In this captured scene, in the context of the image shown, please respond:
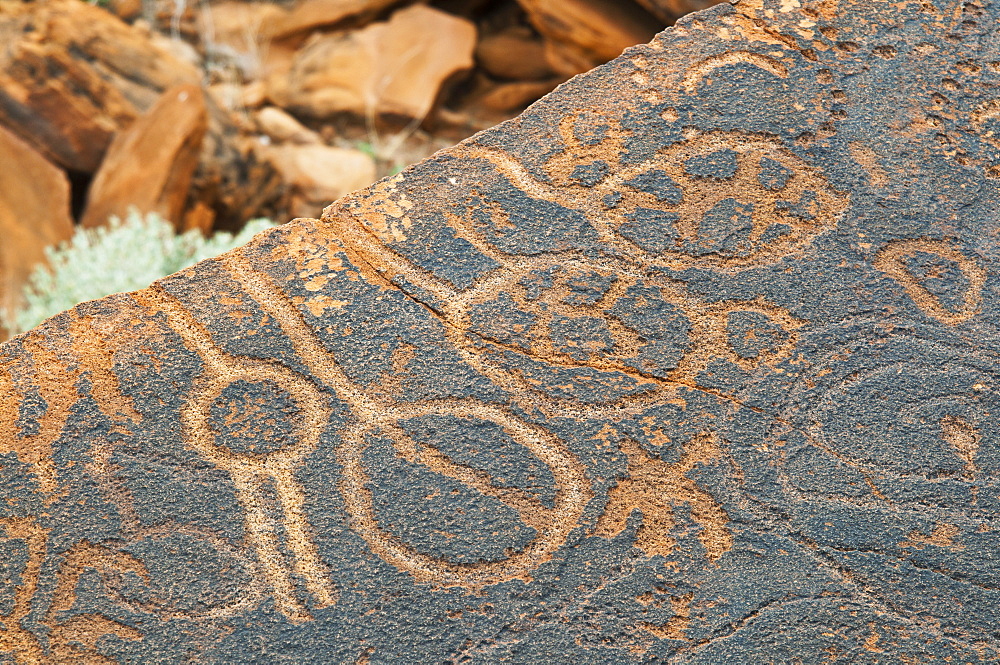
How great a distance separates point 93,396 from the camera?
114 cm

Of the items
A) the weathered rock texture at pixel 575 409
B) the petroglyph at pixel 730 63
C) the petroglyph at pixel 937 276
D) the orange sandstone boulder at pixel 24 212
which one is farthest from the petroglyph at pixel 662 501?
the orange sandstone boulder at pixel 24 212

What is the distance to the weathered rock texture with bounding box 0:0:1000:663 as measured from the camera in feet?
3.61

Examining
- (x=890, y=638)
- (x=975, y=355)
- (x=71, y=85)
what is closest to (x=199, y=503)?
(x=890, y=638)

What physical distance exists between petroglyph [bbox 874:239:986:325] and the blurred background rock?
7.69ft

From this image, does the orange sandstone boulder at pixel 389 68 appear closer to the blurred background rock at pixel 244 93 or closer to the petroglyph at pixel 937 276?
the blurred background rock at pixel 244 93

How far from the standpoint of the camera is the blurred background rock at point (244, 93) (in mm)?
3115

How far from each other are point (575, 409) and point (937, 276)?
1.86 feet

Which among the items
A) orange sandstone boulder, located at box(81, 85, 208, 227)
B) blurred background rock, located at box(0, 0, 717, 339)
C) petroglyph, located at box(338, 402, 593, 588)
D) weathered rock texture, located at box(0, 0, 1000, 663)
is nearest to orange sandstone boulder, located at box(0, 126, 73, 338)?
blurred background rock, located at box(0, 0, 717, 339)

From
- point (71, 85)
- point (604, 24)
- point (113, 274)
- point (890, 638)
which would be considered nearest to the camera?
point (890, 638)

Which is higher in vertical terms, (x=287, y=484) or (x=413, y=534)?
(x=287, y=484)

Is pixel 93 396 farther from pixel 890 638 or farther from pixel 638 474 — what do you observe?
pixel 890 638

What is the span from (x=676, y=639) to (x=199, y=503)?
0.67 metres

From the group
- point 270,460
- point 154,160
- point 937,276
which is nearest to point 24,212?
point 154,160

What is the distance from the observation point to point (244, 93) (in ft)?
15.0
